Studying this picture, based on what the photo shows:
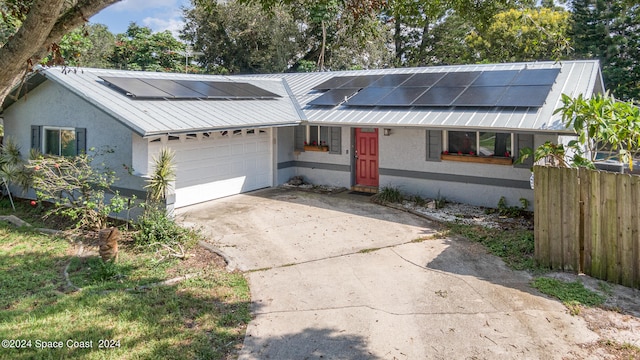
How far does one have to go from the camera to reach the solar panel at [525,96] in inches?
419

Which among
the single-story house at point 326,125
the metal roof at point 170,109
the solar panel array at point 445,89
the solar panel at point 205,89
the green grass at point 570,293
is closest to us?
the green grass at point 570,293

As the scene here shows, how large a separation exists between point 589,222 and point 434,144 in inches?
236

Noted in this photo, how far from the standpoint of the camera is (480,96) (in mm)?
11867

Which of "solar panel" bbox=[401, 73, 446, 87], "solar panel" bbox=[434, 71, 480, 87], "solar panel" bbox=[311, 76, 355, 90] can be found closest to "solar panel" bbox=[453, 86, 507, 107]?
"solar panel" bbox=[434, 71, 480, 87]

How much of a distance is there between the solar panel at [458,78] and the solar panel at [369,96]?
1690 mm

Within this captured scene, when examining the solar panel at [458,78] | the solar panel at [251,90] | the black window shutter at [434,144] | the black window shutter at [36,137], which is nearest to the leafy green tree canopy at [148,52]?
the solar panel at [251,90]

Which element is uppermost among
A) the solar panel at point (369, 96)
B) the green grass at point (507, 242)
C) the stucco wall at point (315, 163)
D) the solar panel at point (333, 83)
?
the solar panel at point (333, 83)

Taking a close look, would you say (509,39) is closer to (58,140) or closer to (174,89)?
(174,89)

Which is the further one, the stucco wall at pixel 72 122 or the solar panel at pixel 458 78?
the solar panel at pixel 458 78

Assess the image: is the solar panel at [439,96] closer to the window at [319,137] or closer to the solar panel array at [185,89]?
the window at [319,137]

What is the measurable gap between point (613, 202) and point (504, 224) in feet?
12.5

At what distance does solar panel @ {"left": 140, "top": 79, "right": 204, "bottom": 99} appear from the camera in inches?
497

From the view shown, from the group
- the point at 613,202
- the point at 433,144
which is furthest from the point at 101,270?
the point at 433,144

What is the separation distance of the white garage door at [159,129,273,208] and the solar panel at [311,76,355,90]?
2806mm
